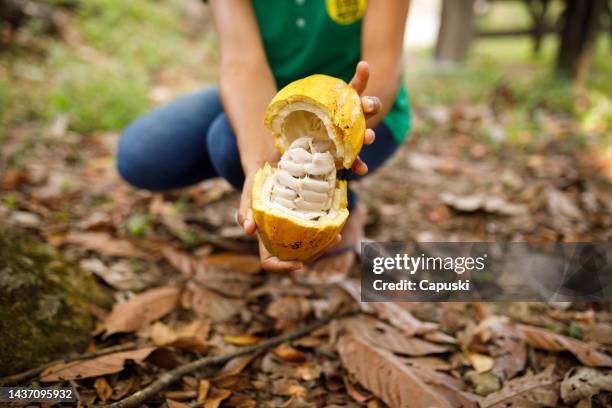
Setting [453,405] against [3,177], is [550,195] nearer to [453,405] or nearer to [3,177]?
[453,405]

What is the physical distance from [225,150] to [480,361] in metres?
1.16

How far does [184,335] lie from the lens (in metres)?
1.64

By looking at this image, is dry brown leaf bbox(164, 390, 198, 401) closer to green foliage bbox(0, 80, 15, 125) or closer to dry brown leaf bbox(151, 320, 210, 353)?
dry brown leaf bbox(151, 320, 210, 353)

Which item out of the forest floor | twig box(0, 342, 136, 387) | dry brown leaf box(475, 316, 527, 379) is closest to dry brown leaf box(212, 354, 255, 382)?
the forest floor

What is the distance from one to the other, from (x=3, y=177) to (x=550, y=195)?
2.81 m

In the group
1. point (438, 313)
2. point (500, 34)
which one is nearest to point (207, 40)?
point (500, 34)

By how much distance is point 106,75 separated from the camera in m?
3.63

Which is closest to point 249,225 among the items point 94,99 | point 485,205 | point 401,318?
point 401,318

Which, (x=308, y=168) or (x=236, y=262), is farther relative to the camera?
(x=236, y=262)

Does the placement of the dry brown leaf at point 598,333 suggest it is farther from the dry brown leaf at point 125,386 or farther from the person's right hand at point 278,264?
the dry brown leaf at point 125,386

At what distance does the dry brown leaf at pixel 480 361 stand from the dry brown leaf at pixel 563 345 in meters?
0.17

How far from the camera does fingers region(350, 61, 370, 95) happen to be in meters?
1.31

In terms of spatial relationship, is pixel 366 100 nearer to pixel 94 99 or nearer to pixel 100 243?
pixel 100 243

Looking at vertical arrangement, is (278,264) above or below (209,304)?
above
